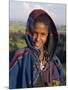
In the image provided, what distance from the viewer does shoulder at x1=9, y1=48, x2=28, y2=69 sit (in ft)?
4.78

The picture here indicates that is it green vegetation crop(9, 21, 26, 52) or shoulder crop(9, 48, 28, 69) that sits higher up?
green vegetation crop(9, 21, 26, 52)

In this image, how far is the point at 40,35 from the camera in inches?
60.0

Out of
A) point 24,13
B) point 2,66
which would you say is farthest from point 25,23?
point 2,66

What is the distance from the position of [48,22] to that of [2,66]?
1.31 feet

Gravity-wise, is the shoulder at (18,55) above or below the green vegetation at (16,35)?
below

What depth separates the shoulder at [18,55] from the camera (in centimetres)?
146

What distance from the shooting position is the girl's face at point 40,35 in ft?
4.96

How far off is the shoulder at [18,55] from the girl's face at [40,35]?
82 millimetres

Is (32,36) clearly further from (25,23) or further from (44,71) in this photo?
(44,71)

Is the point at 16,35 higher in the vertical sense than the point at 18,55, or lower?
higher

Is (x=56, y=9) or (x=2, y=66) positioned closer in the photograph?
(x=2, y=66)

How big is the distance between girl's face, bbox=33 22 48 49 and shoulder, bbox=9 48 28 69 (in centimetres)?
8

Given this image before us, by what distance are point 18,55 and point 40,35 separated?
7.4 inches

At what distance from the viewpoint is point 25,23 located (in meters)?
1.49
